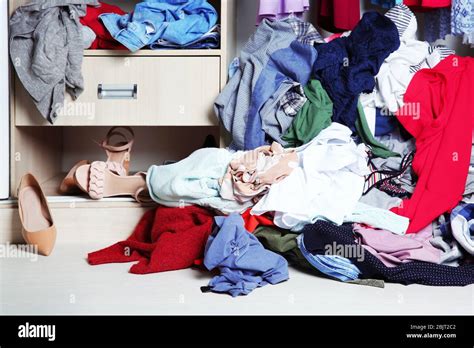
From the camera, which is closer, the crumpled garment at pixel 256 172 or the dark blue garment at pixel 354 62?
the crumpled garment at pixel 256 172

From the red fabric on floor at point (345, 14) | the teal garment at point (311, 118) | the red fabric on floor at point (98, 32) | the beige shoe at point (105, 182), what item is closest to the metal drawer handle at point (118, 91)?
the red fabric on floor at point (98, 32)

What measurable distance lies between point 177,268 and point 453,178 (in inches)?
33.0

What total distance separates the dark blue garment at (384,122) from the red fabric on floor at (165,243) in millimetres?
601

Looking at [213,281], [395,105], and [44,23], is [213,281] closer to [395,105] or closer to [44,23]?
[395,105]

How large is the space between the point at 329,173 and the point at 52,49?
3.12ft

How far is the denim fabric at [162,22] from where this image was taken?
7.32 ft

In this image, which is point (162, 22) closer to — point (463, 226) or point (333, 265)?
point (333, 265)

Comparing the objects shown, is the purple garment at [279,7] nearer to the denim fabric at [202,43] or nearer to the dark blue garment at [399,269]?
the denim fabric at [202,43]

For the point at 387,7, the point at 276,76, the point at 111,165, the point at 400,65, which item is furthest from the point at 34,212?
the point at 387,7

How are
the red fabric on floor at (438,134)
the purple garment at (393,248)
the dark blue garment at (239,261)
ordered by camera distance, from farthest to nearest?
the red fabric on floor at (438,134) < the purple garment at (393,248) < the dark blue garment at (239,261)

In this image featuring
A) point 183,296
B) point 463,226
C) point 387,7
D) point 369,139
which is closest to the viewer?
point 183,296

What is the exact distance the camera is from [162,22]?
2305 mm

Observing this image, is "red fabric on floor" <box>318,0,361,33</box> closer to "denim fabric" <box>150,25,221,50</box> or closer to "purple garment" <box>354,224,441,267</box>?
"denim fabric" <box>150,25,221,50</box>

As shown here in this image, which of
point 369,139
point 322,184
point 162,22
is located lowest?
point 322,184
